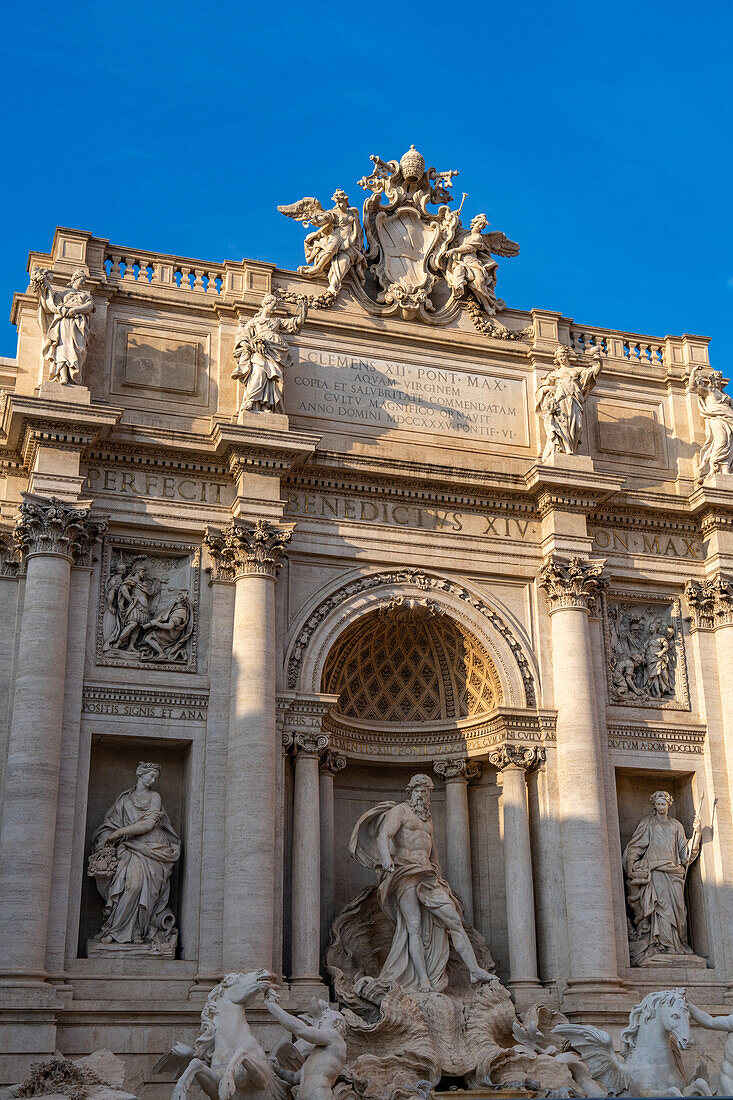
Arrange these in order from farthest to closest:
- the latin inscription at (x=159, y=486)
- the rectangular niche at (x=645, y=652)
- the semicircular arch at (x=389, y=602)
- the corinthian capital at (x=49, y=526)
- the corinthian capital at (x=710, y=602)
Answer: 1. the corinthian capital at (x=710, y=602)
2. the rectangular niche at (x=645, y=652)
3. the semicircular arch at (x=389, y=602)
4. the latin inscription at (x=159, y=486)
5. the corinthian capital at (x=49, y=526)

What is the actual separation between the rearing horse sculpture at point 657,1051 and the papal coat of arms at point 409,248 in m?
12.2

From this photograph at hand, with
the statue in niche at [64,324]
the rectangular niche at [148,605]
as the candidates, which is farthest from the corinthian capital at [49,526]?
the statue in niche at [64,324]

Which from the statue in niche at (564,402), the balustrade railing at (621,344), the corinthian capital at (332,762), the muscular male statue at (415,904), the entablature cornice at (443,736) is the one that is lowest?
the muscular male statue at (415,904)

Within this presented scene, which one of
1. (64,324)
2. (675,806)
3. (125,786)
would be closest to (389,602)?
(125,786)

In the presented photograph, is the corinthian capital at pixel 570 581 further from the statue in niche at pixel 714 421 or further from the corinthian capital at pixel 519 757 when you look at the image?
the statue in niche at pixel 714 421

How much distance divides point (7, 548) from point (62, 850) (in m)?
4.47

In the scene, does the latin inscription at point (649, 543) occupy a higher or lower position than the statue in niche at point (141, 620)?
higher

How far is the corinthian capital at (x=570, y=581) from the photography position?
22.0m

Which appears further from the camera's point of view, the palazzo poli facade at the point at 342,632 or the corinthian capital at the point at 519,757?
the corinthian capital at the point at 519,757

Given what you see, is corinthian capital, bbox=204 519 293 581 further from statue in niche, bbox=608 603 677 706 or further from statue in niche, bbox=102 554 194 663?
statue in niche, bbox=608 603 677 706

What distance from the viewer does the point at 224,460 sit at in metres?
21.0

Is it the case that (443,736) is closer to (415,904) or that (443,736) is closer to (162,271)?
(415,904)

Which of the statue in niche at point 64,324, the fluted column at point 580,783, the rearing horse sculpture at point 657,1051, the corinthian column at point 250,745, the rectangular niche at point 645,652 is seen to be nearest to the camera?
the rearing horse sculpture at point 657,1051

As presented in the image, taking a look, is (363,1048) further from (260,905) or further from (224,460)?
(224,460)
